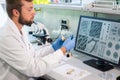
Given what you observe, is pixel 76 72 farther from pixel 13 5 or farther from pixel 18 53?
pixel 13 5

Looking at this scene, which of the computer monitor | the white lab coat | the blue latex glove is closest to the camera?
the white lab coat

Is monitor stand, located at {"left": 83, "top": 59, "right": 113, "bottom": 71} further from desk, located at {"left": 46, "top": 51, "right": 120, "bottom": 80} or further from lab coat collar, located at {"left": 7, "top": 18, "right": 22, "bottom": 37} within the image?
lab coat collar, located at {"left": 7, "top": 18, "right": 22, "bottom": 37}

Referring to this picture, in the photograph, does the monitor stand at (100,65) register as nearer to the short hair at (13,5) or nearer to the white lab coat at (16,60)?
the white lab coat at (16,60)

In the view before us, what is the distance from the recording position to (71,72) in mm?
1454

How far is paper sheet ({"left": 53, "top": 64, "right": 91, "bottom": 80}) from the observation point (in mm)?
1375

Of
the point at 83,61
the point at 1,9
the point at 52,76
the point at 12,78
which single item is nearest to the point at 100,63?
the point at 83,61

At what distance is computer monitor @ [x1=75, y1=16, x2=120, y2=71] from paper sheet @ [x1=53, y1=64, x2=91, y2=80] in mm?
166

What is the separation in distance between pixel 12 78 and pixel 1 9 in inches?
69.8

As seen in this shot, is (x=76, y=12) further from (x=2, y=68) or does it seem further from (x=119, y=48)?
(x=2, y=68)

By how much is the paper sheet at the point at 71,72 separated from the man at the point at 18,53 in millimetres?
117

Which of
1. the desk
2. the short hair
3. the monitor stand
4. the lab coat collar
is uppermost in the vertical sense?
the short hair

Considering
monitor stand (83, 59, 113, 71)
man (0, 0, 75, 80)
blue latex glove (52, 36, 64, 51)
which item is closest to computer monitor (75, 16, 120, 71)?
monitor stand (83, 59, 113, 71)

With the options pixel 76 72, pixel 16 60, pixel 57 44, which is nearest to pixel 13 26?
pixel 16 60

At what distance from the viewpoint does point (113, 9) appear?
1517mm
